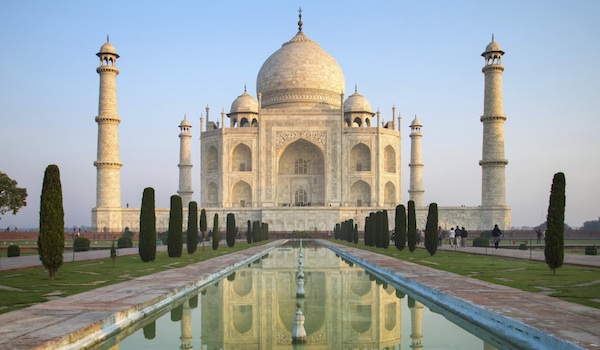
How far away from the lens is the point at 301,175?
3712cm

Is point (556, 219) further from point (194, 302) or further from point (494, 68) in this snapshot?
point (494, 68)

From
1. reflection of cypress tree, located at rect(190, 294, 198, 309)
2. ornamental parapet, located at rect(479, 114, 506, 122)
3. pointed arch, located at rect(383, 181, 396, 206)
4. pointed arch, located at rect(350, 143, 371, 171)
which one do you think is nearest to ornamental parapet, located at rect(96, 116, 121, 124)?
pointed arch, located at rect(350, 143, 371, 171)

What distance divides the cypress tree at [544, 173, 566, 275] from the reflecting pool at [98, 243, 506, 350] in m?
2.72

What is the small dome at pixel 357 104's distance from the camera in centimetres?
3825

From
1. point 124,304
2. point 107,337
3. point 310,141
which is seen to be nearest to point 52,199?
point 124,304

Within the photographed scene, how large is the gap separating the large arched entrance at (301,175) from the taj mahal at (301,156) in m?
0.06

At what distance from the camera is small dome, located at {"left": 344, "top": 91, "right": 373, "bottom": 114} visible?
38.2 meters

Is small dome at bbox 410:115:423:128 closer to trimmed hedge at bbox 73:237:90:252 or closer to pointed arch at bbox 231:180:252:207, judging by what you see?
pointed arch at bbox 231:180:252:207

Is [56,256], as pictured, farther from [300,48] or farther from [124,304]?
[300,48]

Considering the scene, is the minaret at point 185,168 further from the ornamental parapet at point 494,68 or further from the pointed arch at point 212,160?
the ornamental parapet at point 494,68

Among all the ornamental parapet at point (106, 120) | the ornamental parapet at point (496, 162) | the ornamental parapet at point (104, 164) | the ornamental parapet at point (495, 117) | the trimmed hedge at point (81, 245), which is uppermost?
the ornamental parapet at point (495, 117)

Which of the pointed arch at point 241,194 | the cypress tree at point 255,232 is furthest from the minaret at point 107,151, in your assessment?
the cypress tree at point 255,232

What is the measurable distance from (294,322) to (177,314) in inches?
68.0

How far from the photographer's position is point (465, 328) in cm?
536
